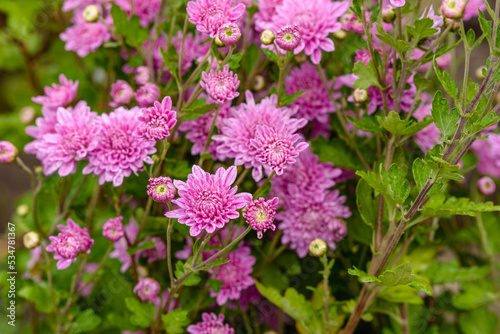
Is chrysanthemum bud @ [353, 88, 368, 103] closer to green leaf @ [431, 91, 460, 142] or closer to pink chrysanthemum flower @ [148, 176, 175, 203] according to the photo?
green leaf @ [431, 91, 460, 142]

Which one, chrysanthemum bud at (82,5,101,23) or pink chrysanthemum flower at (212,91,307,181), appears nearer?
pink chrysanthemum flower at (212,91,307,181)

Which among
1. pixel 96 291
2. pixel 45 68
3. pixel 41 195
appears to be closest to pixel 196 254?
pixel 96 291

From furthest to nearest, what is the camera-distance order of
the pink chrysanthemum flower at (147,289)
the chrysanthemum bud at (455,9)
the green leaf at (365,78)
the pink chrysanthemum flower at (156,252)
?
the pink chrysanthemum flower at (156,252) < the pink chrysanthemum flower at (147,289) < the green leaf at (365,78) < the chrysanthemum bud at (455,9)

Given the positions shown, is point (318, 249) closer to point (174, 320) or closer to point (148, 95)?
point (174, 320)

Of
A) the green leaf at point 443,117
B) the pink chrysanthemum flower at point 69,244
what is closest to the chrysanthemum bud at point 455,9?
the green leaf at point 443,117

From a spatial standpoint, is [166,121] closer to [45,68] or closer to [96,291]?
[96,291]

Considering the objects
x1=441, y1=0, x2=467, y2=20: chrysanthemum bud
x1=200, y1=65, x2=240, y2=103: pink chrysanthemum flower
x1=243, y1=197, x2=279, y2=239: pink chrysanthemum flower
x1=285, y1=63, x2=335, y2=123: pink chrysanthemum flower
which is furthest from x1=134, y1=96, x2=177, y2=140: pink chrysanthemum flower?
x1=441, y1=0, x2=467, y2=20: chrysanthemum bud

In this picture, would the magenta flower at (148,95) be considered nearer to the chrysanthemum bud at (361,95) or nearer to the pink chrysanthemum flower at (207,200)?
the pink chrysanthemum flower at (207,200)
